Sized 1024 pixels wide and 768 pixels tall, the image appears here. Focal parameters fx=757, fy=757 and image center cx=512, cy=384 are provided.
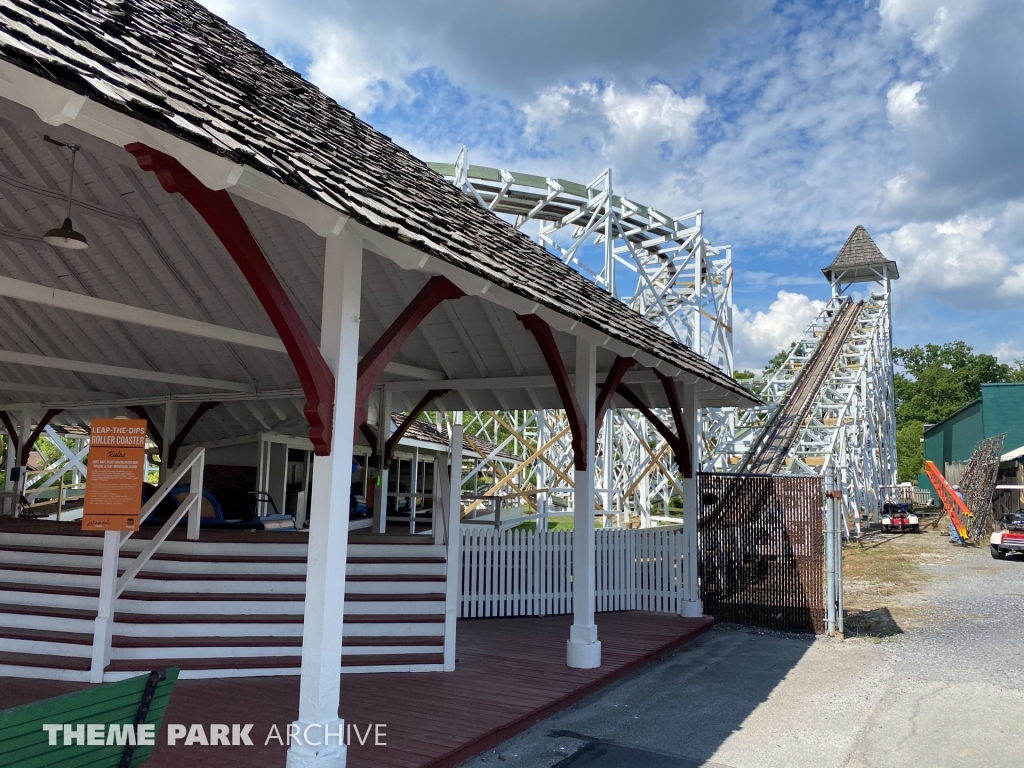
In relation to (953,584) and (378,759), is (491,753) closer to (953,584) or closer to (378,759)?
(378,759)

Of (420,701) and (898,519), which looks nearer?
(420,701)

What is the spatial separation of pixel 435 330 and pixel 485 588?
3.71 meters

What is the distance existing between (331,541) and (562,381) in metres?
3.44

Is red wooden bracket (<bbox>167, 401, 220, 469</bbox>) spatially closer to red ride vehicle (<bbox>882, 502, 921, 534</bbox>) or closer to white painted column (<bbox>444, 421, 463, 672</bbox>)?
white painted column (<bbox>444, 421, 463, 672</bbox>)

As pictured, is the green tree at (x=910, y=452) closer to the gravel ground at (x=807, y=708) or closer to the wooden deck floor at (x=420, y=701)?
the gravel ground at (x=807, y=708)

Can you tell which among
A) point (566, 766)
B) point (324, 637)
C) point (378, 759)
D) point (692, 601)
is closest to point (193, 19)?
point (324, 637)

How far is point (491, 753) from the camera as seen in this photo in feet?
17.6

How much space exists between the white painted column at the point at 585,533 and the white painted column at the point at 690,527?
313 centimetres

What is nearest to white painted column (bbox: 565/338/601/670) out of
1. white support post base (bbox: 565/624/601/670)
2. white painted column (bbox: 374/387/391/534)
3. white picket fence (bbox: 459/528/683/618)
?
white support post base (bbox: 565/624/601/670)

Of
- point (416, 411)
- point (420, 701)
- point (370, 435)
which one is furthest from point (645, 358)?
point (370, 435)

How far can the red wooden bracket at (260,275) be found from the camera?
366cm

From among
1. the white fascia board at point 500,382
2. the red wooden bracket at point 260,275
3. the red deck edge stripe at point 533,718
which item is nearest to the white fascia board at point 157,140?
the red wooden bracket at point 260,275

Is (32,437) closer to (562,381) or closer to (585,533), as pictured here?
(585,533)

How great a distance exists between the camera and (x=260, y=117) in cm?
454
